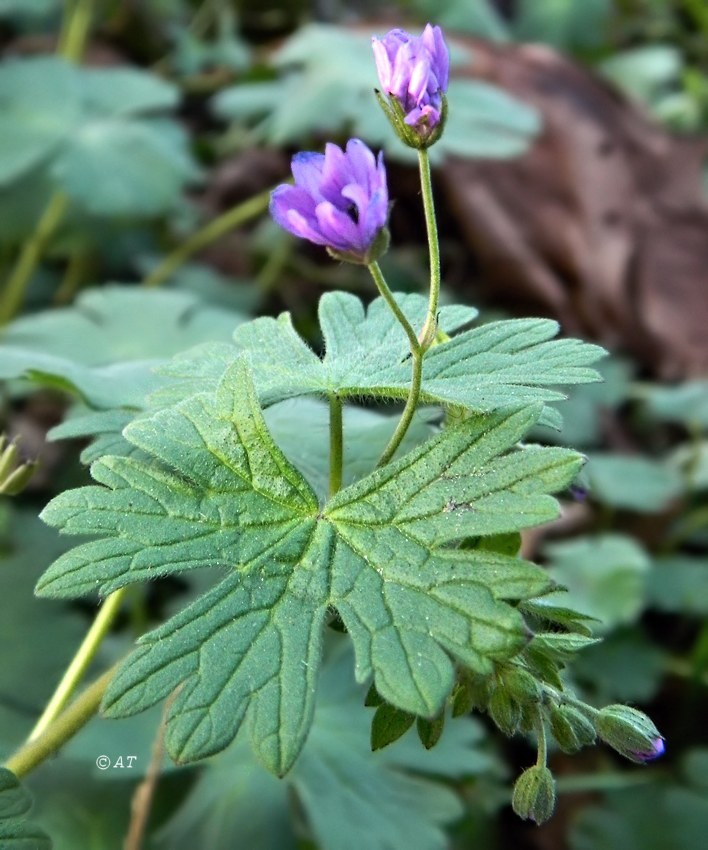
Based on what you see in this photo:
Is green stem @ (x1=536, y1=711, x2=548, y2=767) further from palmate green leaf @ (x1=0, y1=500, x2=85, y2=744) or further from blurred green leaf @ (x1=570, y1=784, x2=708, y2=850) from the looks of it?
blurred green leaf @ (x1=570, y1=784, x2=708, y2=850)

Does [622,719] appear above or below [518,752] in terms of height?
above

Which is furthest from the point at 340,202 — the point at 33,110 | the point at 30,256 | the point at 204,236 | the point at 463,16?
the point at 463,16

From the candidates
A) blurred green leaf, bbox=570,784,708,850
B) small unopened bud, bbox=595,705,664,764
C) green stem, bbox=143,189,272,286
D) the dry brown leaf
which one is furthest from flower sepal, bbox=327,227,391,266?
the dry brown leaf

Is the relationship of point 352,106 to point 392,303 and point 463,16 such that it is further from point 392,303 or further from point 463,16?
point 392,303

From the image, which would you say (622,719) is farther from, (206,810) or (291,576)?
(206,810)

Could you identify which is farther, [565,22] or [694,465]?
[565,22]

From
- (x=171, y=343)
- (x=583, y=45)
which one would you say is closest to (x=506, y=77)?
(x=583, y=45)

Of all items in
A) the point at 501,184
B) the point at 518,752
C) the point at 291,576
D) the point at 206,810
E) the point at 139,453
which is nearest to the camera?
the point at 291,576
